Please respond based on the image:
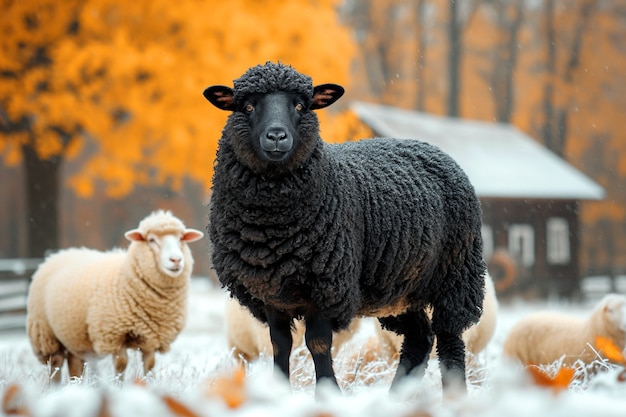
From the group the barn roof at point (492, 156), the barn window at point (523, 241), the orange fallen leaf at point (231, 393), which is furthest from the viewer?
the barn window at point (523, 241)

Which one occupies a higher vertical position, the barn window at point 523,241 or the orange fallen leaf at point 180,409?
the barn window at point 523,241

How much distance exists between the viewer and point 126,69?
1189 centimetres

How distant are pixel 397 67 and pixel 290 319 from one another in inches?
853

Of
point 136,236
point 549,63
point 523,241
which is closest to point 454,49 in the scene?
point 549,63

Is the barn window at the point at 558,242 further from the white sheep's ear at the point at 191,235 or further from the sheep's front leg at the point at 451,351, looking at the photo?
the sheep's front leg at the point at 451,351

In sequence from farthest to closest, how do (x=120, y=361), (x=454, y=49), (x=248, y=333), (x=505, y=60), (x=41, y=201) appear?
(x=505, y=60), (x=454, y=49), (x=41, y=201), (x=248, y=333), (x=120, y=361)

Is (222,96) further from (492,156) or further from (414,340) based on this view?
(492,156)

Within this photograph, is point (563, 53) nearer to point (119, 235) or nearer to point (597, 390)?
point (119, 235)

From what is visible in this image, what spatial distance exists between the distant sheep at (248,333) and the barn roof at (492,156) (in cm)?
967

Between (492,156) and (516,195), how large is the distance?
205 centimetres

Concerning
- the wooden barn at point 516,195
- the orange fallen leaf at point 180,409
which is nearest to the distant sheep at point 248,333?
the orange fallen leaf at point 180,409

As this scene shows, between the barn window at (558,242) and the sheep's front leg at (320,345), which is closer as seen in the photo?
the sheep's front leg at (320,345)

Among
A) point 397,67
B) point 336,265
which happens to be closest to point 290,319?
point 336,265

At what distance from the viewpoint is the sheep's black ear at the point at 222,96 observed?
4207 millimetres
